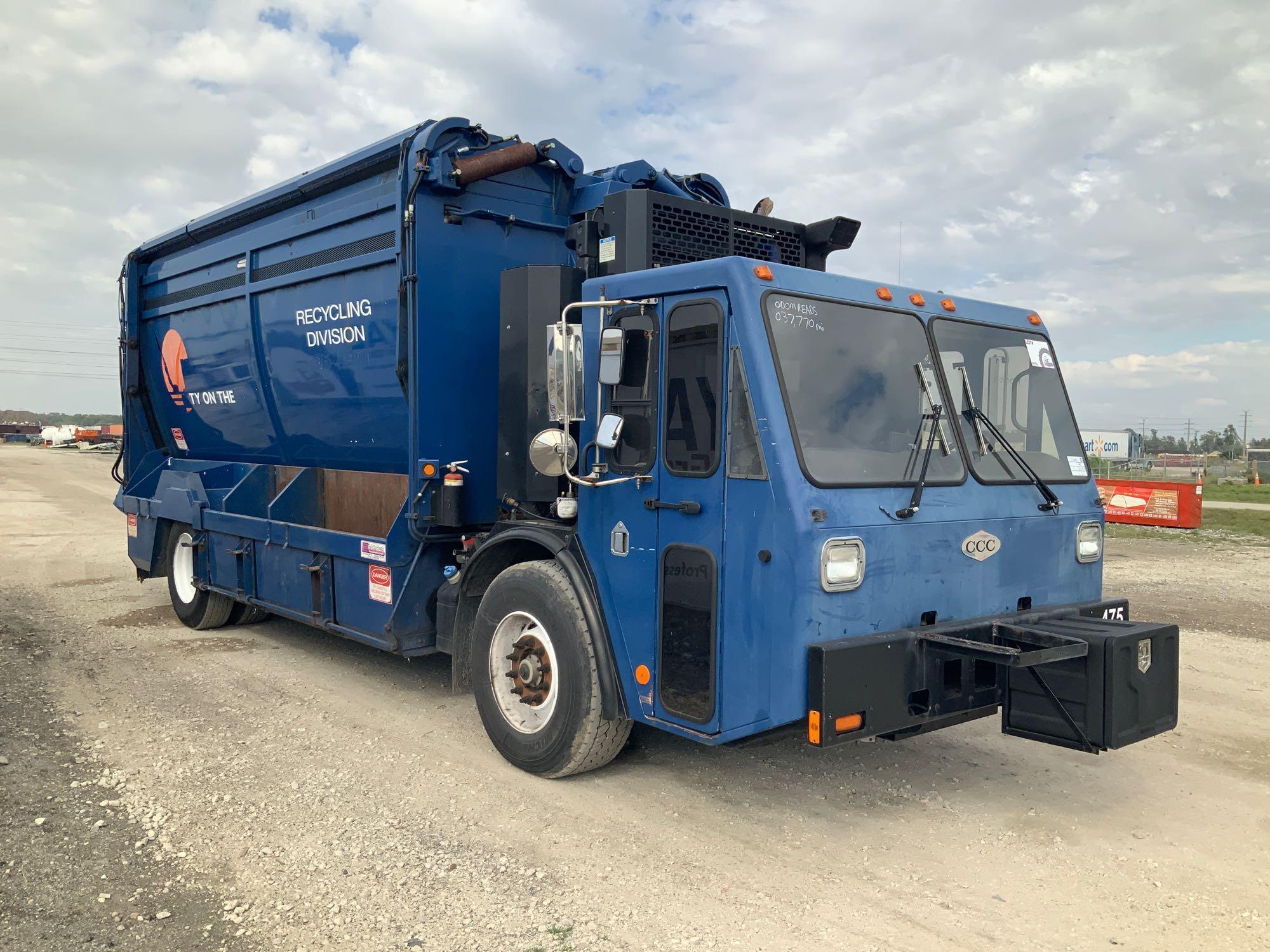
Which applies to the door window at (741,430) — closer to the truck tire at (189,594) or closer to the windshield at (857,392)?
the windshield at (857,392)

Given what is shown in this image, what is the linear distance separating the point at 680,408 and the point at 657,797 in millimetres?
1955

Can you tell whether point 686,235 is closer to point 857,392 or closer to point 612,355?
point 612,355

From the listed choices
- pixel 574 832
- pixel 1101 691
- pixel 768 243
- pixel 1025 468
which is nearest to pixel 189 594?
pixel 574 832

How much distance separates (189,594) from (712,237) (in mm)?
6228

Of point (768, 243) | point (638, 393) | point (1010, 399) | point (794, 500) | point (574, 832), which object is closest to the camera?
point (794, 500)

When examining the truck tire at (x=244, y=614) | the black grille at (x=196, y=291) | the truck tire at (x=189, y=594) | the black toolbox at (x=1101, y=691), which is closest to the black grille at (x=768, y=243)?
the black toolbox at (x=1101, y=691)

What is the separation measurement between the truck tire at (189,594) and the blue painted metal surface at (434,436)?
0.22 meters

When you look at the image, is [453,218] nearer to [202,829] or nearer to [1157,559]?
[202,829]

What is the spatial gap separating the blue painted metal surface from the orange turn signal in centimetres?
15

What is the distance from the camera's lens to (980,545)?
4367mm

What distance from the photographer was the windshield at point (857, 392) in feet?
13.1

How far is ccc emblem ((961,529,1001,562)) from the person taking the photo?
4.30 meters

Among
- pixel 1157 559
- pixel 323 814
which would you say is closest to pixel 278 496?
pixel 323 814

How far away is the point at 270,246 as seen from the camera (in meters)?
7.21
